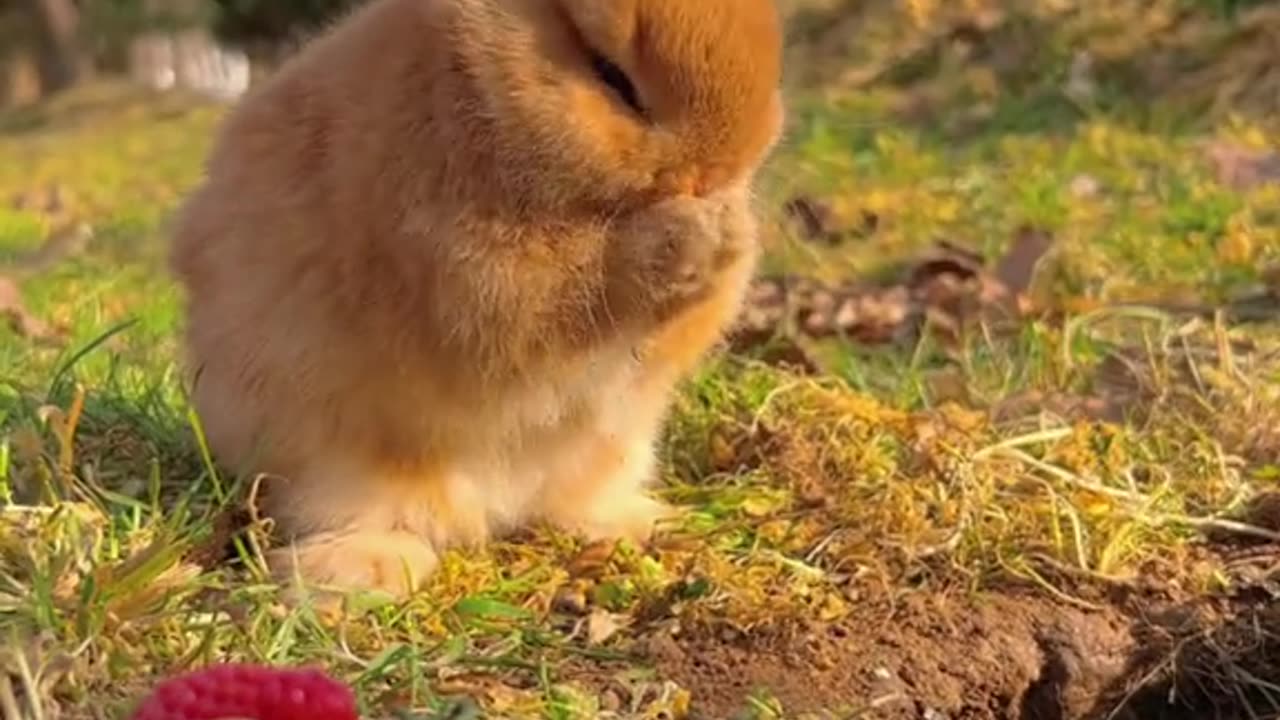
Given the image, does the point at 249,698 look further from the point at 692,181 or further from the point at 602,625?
the point at 692,181

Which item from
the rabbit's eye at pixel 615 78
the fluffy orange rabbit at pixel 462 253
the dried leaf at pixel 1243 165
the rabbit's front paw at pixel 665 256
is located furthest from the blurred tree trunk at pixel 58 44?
the rabbit's eye at pixel 615 78

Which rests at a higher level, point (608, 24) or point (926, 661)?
point (608, 24)

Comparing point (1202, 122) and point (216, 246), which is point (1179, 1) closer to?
point (1202, 122)

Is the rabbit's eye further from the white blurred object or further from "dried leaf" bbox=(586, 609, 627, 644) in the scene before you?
the white blurred object

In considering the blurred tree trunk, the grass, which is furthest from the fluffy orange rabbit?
the blurred tree trunk

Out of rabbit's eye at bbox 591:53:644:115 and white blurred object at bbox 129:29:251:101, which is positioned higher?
rabbit's eye at bbox 591:53:644:115

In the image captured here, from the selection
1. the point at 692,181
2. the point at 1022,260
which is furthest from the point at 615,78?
the point at 1022,260
